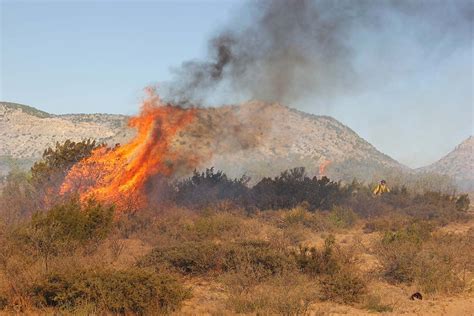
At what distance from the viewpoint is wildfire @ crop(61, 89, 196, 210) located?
18.2 m

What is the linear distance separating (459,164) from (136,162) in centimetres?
12997

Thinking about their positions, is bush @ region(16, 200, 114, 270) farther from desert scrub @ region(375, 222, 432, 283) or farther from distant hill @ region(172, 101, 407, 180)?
distant hill @ region(172, 101, 407, 180)

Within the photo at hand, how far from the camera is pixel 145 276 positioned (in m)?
8.48

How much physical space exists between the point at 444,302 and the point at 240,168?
67357 mm

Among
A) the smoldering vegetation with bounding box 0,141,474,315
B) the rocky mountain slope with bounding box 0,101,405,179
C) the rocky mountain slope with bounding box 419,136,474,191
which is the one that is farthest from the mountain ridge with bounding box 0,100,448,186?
the smoldering vegetation with bounding box 0,141,474,315

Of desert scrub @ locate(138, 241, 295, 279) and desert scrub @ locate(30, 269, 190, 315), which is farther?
desert scrub @ locate(138, 241, 295, 279)

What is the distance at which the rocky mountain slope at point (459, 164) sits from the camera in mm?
123650

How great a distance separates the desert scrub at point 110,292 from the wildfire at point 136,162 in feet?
29.2

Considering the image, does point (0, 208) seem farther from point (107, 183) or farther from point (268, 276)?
point (268, 276)

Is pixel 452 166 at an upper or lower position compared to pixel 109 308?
upper

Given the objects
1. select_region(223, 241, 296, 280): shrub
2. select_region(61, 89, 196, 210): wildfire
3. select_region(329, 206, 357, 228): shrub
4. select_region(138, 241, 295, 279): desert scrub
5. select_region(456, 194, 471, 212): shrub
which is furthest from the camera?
select_region(456, 194, 471, 212): shrub

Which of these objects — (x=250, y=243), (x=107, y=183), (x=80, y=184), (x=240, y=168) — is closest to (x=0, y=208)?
(x=80, y=184)

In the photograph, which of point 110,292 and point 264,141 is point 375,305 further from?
point 264,141

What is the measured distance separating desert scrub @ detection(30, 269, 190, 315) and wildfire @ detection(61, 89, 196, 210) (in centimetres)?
890
